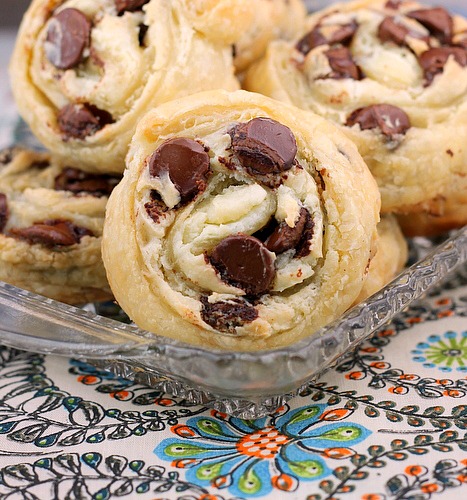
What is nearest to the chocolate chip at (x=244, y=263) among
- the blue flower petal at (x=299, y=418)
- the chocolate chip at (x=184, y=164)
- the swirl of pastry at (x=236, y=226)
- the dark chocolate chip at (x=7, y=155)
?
the swirl of pastry at (x=236, y=226)

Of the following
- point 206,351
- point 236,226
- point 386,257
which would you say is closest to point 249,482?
point 206,351

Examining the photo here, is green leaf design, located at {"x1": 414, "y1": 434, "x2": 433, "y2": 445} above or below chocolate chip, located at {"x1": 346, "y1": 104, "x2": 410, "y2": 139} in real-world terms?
below

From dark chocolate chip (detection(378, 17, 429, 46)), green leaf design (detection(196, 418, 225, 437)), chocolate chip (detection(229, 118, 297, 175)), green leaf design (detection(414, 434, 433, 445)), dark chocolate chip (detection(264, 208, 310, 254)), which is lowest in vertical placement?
green leaf design (detection(196, 418, 225, 437))

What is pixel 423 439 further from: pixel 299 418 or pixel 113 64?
pixel 113 64

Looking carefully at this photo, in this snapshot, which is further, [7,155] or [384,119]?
[7,155]

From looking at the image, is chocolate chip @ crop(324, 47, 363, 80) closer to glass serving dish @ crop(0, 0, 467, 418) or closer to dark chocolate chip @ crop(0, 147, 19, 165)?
glass serving dish @ crop(0, 0, 467, 418)

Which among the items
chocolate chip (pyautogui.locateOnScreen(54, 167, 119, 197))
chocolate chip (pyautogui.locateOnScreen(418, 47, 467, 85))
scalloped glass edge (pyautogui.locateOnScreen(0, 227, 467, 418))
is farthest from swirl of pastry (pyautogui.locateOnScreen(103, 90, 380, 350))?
chocolate chip (pyautogui.locateOnScreen(418, 47, 467, 85))

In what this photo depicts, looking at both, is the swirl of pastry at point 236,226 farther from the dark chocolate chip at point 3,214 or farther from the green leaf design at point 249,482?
the dark chocolate chip at point 3,214
